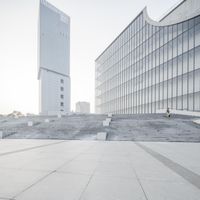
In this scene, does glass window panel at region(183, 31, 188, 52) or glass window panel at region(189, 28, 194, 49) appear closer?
glass window panel at region(189, 28, 194, 49)

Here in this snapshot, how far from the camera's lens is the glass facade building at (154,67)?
32281mm

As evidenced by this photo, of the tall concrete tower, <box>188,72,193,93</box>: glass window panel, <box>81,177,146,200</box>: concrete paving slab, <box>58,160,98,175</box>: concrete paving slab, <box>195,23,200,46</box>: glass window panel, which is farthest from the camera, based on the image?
the tall concrete tower

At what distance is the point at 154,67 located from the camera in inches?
1630

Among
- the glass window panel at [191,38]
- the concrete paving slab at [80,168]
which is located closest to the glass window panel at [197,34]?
the glass window panel at [191,38]

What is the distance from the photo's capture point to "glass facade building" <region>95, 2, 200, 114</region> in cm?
3228

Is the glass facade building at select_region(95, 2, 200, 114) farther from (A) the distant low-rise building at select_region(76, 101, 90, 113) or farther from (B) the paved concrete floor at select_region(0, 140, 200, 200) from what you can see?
(A) the distant low-rise building at select_region(76, 101, 90, 113)

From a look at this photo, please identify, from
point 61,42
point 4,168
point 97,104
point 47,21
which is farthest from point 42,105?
point 4,168

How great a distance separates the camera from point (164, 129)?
61.1ft

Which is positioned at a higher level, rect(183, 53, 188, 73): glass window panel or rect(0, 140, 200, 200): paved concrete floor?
rect(183, 53, 188, 73): glass window panel

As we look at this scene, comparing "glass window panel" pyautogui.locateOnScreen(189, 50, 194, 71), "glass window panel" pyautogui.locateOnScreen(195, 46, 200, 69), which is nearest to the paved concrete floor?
"glass window panel" pyautogui.locateOnScreen(195, 46, 200, 69)

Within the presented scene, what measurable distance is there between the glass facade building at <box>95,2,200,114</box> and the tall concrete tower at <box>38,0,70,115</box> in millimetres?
19899

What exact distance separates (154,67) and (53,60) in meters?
43.9

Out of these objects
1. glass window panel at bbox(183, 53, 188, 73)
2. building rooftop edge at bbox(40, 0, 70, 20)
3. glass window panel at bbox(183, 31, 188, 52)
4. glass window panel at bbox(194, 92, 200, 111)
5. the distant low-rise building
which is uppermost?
building rooftop edge at bbox(40, 0, 70, 20)

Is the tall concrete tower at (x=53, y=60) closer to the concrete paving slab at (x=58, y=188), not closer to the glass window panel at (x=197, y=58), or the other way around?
the glass window panel at (x=197, y=58)
